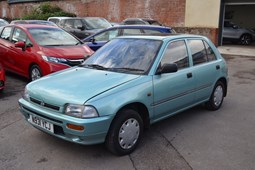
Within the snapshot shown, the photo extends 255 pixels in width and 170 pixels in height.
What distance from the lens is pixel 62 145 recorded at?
4367mm

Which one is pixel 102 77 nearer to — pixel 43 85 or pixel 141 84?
pixel 141 84

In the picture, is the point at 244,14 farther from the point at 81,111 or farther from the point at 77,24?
the point at 81,111

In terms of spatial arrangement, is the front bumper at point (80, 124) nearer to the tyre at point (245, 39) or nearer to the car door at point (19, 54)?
the car door at point (19, 54)

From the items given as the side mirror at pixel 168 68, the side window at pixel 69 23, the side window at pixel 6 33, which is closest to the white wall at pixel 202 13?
the side window at pixel 69 23

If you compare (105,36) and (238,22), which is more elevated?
(105,36)

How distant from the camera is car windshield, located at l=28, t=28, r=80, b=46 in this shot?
803 cm

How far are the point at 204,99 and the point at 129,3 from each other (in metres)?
18.1

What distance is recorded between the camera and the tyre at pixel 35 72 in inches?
298

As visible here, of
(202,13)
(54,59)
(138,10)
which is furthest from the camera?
(138,10)

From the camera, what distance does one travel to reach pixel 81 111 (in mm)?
3691

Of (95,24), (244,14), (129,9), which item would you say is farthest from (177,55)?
(244,14)

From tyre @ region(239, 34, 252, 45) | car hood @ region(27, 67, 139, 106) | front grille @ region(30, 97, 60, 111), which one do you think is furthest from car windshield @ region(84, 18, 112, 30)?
front grille @ region(30, 97, 60, 111)

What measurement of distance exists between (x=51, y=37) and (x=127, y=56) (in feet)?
13.5

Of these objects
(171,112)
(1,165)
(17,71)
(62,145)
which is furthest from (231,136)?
(17,71)
